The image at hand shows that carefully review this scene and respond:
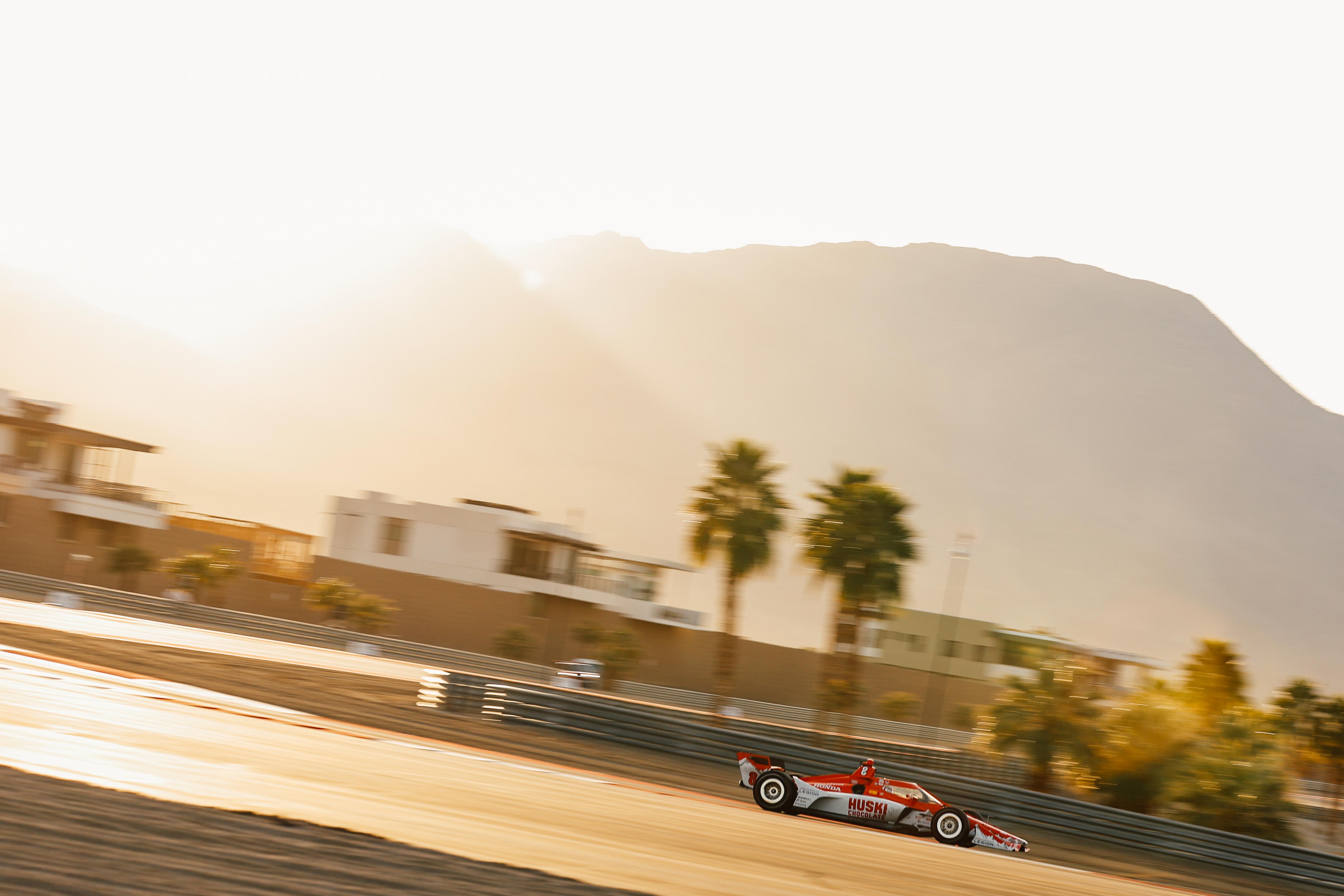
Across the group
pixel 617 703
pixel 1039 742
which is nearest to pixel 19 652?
pixel 617 703

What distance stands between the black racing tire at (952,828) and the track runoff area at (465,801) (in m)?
0.41

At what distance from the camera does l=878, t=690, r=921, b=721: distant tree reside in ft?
204

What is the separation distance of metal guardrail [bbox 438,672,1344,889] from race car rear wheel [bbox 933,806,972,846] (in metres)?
3.40

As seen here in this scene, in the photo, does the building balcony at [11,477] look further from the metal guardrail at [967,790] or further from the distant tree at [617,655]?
the metal guardrail at [967,790]

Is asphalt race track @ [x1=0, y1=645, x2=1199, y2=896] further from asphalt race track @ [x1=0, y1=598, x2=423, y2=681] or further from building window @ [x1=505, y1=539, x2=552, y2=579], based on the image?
building window @ [x1=505, y1=539, x2=552, y2=579]

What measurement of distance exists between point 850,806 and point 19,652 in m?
12.7

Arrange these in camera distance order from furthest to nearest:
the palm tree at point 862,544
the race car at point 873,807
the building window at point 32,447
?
the building window at point 32,447, the palm tree at point 862,544, the race car at point 873,807

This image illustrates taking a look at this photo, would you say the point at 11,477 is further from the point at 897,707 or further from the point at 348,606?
the point at 897,707

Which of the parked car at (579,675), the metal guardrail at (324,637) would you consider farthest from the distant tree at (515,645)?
the parked car at (579,675)

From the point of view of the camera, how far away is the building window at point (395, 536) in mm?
60562

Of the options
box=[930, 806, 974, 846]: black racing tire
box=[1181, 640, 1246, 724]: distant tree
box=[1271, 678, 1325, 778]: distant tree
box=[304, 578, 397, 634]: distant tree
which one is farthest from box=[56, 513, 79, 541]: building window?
box=[1271, 678, 1325, 778]: distant tree

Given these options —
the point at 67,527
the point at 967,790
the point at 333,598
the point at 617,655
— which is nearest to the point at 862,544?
the point at 967,790

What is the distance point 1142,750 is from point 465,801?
1934 centimetres

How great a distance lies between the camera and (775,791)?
50.3 feet
